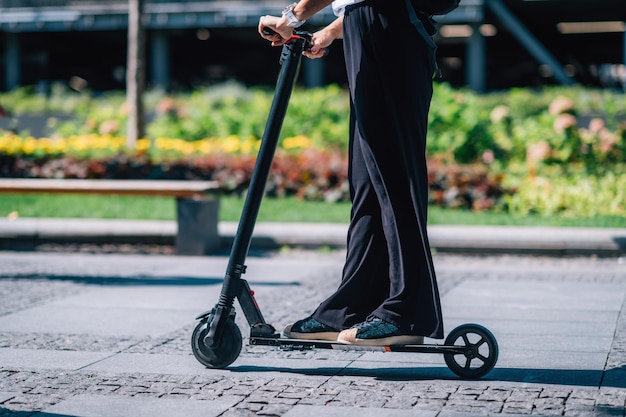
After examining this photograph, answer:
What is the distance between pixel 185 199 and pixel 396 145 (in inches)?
199

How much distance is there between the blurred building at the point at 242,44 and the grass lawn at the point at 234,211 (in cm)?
1352

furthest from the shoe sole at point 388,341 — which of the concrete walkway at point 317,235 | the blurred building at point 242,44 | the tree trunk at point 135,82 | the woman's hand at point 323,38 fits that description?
the blurred building at point 242,44

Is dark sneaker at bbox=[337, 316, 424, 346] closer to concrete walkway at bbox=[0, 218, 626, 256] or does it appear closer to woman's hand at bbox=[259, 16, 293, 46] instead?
woman's hand at bbox=[259, 16, 293, 46]

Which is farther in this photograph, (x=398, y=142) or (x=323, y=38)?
(x=323, y=38)

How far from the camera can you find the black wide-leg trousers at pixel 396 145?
4.25 m

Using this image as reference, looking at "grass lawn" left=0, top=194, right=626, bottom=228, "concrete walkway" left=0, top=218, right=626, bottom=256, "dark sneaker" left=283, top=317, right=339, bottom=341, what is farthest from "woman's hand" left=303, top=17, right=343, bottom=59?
"grass lawn" left=0, top=194, right=626, bottom=228

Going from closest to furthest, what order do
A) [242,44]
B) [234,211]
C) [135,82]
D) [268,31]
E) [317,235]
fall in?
[268,31], [317,235], [234,211], [135,82], [242,44]

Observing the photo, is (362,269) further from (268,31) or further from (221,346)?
(268,31)

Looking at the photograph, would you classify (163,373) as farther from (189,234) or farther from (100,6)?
(100,6)

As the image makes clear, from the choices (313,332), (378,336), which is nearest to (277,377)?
(313,332)

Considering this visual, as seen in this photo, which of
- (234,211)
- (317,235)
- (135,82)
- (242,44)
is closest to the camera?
(317,235)

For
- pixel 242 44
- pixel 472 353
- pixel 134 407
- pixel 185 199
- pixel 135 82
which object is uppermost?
pixel 242 44

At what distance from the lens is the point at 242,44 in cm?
3516

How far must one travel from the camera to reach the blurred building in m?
26.1
